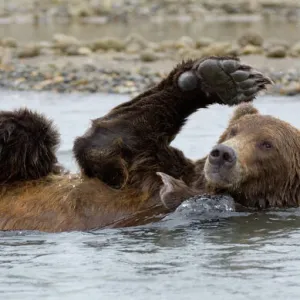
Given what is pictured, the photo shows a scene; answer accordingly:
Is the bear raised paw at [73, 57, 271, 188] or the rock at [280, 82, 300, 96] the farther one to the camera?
the rock at [280, 82, 300, 96]

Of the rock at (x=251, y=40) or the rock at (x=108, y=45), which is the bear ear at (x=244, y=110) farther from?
the rock at (x=108, y=45)

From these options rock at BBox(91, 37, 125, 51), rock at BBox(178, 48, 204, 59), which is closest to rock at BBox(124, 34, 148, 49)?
rock at BBox(91, 37, 125, 51)

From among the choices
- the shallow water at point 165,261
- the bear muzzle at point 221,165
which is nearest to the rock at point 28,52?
the shallow water at point 165,261

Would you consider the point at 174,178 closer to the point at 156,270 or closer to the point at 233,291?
the point at 156,270

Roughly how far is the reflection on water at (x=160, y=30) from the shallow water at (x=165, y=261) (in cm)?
1834

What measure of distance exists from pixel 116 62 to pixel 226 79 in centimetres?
1275

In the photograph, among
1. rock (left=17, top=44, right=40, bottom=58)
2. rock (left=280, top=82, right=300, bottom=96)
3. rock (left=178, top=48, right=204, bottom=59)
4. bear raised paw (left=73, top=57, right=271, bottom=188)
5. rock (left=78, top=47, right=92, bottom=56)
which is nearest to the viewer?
bear raised paw (left=73, top=57, right=271, bottom=188)

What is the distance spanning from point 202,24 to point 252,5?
6.82 m

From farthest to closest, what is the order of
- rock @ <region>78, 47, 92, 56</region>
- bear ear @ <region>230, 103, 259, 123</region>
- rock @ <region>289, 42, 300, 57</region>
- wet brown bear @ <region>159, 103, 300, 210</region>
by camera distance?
rock @ <region>78, 47, 92, 56</region>, rock @ <region>289, 42, 300, 57</region>, bear ear @ <region>230, 103, 259, 123</region>, wet brown bear @ <region>159, 103, 300, 210</region>

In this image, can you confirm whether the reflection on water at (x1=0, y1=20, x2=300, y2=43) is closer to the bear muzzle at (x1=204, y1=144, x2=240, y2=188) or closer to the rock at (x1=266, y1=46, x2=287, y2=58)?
the rock at (x1=266, y1=46, x2=287, y2=58)

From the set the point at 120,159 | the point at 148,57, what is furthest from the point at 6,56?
the point at 120,159

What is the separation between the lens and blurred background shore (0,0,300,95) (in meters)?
16.7

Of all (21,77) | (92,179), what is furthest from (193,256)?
(21,77)

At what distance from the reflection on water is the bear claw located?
17.6 meters
